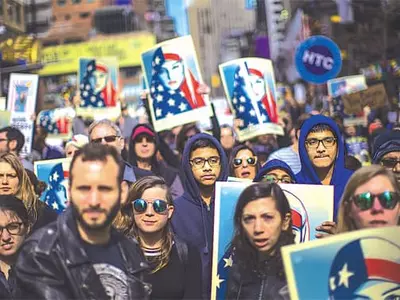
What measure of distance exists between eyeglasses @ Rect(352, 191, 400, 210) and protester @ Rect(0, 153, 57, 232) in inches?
87.1

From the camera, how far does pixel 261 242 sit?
11.0 feet

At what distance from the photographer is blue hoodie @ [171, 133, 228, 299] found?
479 cm

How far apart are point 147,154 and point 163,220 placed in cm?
312

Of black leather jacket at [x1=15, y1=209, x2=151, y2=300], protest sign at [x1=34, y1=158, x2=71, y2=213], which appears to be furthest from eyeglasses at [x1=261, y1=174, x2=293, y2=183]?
protest sign at [x1=34, y1=158, x2=71, y2=213]

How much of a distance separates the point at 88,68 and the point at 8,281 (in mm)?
Answer: 8647

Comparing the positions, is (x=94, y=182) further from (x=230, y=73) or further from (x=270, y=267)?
(x=230, y=73)

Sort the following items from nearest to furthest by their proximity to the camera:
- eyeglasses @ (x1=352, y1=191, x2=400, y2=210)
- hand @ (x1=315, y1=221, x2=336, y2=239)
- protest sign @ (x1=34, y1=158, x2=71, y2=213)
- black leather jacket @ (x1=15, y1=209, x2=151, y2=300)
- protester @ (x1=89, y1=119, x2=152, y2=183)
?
black leather jacket @ (x1=15, y1=209, x2=151, y2=300) < eyeglasses @ (x1=352, y1=191, x2=400, y2=210) < hand @ (x1=315, y1=221, x2=336, y2=239) < protester @ (x1=89, y1=119, x2=152, y2=183) < protest sign @ (x1=34, y1=158, x2=71, y2=213)

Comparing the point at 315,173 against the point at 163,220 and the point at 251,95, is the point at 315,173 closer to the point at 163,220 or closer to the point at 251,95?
the point at 163,220

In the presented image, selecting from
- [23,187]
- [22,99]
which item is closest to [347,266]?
[23,187]

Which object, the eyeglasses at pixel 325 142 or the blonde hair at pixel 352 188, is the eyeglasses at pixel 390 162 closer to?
the eyeglasses at pixel 325 142

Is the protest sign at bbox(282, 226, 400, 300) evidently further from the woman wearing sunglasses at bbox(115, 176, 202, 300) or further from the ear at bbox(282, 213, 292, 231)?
the woman wearing sunglasses at bbox(115, 176, 202, 300)

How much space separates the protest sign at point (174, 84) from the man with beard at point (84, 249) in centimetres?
543

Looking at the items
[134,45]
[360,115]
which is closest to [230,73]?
[360,115]

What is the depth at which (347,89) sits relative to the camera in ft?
45.3
